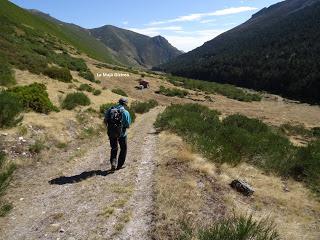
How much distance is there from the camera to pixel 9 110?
582 inches

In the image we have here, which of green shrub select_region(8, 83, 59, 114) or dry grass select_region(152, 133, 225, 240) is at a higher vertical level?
green shrub select_region(8, 83, 59, 114)

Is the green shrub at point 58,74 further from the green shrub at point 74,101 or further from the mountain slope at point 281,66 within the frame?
the mountain slope at point 281,66

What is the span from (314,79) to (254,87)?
22353mm

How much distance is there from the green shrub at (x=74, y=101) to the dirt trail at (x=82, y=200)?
5.99m

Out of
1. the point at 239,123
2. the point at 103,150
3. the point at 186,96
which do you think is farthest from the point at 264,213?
the point at 186,96

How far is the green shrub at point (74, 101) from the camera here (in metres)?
19.8

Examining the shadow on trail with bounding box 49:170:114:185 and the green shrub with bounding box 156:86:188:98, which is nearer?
the shadow on trail with bounding box 49:170:114:185

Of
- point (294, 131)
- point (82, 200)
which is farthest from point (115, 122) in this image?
point (294, 131)

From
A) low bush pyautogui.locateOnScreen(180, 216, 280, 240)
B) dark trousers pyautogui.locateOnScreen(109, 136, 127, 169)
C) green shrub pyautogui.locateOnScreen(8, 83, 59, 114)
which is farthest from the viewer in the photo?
green shrub pyautogui.locateOnScreen(8, 83, 59, 114)

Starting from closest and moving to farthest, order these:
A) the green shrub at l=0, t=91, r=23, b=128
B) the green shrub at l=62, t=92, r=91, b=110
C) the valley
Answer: the valley
the green shrub at l=0, t=91, r=23, b=128
the green shrub at l=62, t=92, r=91, b=110

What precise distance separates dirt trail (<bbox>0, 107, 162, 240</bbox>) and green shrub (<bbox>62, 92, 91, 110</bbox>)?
5.99 metres

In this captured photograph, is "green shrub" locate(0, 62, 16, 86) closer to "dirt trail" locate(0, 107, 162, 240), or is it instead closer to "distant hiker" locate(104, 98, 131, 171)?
"dirt trail" locate(0, 107, 162, 240)

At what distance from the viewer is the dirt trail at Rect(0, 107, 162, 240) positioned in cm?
806

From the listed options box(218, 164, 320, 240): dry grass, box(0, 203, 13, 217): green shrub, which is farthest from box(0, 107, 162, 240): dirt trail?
box(218, 164, 320, 240): dry grass
